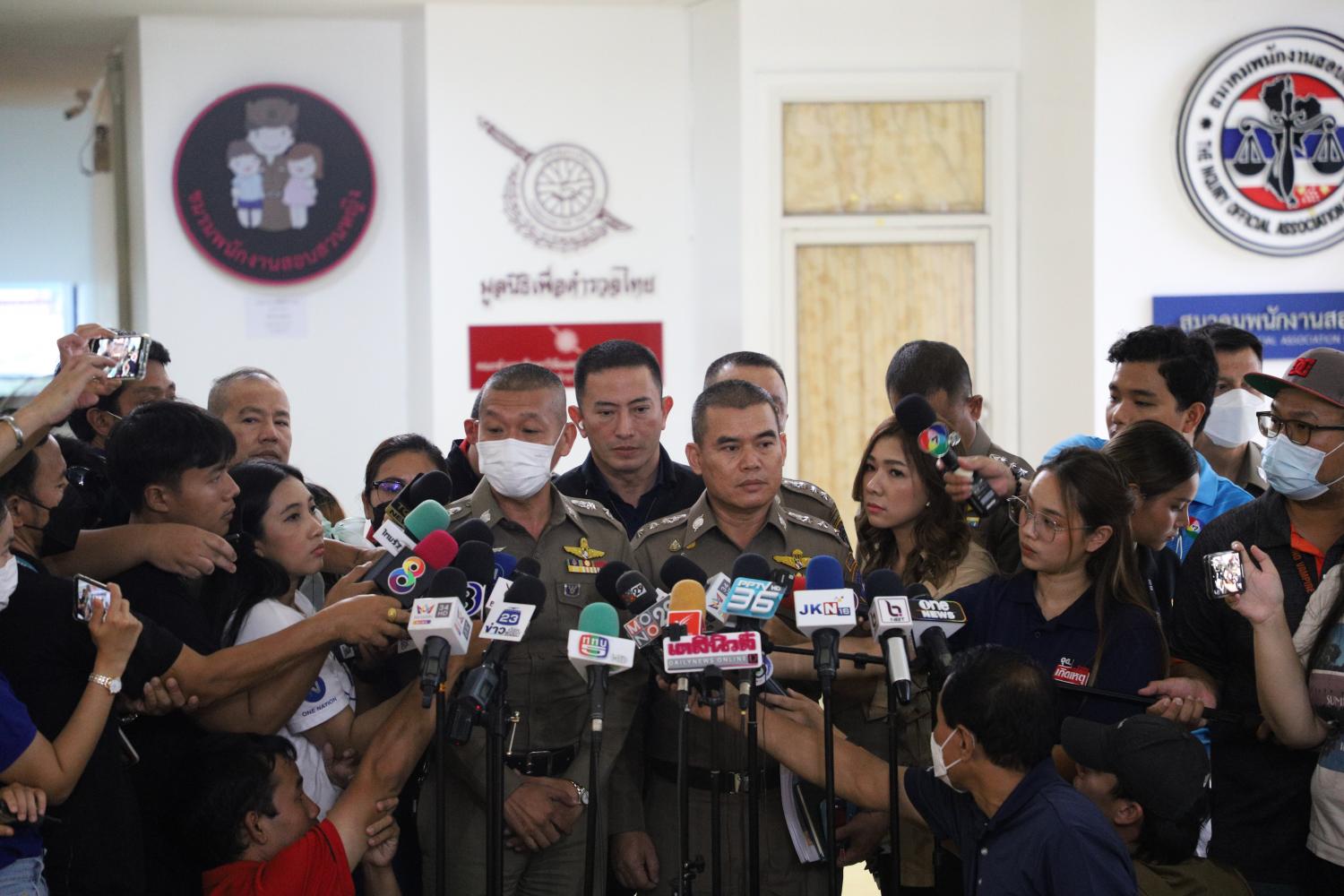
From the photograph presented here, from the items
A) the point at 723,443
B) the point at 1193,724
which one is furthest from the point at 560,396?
the point at 1193,724

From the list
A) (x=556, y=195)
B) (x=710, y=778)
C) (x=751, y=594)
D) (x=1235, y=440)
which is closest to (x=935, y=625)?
(x=751, y=594)

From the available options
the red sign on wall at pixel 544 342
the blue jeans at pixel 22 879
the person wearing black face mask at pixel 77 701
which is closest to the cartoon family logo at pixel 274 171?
the red sign on wall at pixel 544 342

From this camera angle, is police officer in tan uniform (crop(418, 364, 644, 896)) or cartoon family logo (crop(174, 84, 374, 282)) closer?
police officer in tan uniform (crop(418, 364, 644, 896))

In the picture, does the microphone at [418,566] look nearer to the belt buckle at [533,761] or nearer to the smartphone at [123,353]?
the belt buckle at [533,761]

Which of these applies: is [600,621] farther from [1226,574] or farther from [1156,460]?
[1156,460]

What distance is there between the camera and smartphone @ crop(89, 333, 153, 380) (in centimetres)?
292

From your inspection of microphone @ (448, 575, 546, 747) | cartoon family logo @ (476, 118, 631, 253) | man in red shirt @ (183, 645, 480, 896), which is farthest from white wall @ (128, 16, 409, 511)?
microphone @ (448, 575, 546, 747)

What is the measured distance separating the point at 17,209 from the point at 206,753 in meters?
9.52

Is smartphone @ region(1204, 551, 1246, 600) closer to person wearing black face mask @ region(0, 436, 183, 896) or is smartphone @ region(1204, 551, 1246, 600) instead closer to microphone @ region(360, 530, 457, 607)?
microphone @ region(360, 530, 457, 607)

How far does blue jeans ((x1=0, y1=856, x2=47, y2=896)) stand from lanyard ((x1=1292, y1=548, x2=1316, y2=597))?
8.00 feet

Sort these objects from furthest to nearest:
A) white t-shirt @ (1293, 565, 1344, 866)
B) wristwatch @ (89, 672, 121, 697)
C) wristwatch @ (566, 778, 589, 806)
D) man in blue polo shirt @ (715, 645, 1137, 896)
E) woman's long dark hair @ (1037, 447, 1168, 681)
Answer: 1. wristwatch @ (566, 778, 589, 806)
2. woman's long dark hair @ (1037, 447, 1168, 681)
3. white t-shirt @ (1293, 565, 1344, 866)
4. wristwatch @ (89, 672, 121, 697)
5. man in blue polo shirt @ (715, 645, 1137, 896)

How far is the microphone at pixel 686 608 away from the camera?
7.54 feet

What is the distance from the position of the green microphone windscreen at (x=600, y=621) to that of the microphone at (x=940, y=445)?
2.96 ft

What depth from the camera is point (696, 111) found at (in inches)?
280
